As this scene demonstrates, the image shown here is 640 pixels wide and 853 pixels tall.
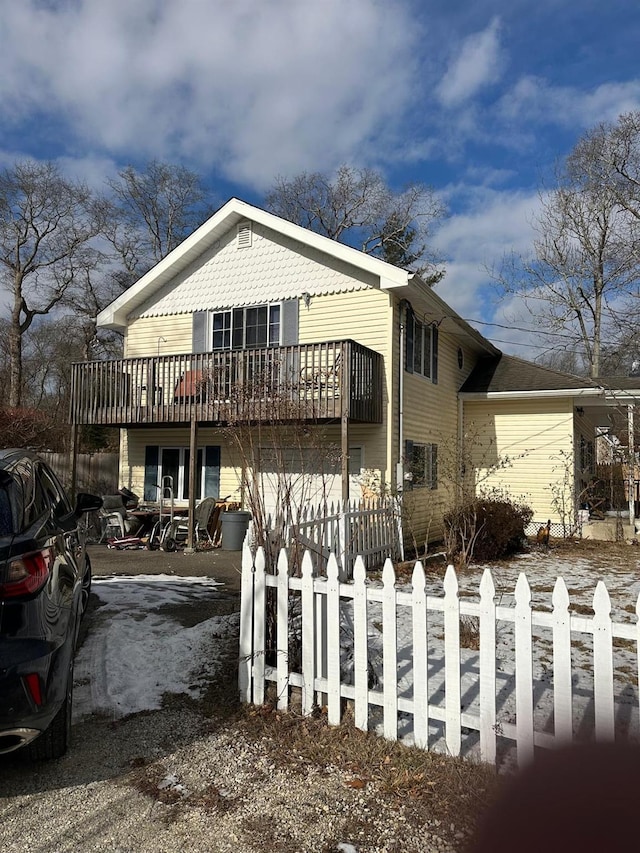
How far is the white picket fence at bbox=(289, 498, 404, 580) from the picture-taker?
7387 millimetres

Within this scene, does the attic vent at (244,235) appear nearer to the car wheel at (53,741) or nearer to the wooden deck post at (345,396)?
the wooden deck post at (345,396)

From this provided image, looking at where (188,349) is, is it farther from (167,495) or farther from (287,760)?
(287,760)

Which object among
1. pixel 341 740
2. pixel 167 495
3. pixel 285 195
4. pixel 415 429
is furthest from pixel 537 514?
pixel 285 195

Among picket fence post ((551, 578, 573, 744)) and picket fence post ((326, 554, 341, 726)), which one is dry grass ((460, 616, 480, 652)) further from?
picket fence post ((551, 578, 573, 744))

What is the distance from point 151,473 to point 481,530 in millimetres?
8330

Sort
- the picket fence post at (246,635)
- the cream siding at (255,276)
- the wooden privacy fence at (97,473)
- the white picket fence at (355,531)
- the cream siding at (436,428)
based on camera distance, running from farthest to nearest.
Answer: the wooden privacy fence at (97,473), the cream siding at (255,276), the cream siding at (436,428), the white picket fence at (355,531), the picket fence post at (246,635)

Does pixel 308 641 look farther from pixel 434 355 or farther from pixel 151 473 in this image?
pixel 151 473

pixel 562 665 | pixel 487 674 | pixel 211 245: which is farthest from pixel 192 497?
pixel 562 665

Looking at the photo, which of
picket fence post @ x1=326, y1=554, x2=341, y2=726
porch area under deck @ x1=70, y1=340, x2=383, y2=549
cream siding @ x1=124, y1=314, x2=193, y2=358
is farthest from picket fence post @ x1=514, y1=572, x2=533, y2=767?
cream siding @ x1=124, y1=314, x2=193, y2=358

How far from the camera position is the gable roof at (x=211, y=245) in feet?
Answer: 38.9

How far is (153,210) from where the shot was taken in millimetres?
30094

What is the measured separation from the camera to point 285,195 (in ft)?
100

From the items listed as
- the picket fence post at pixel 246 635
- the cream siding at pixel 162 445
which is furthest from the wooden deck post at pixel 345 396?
the picket fence post at pixel 246 635

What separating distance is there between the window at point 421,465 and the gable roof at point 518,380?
2.32 metres
